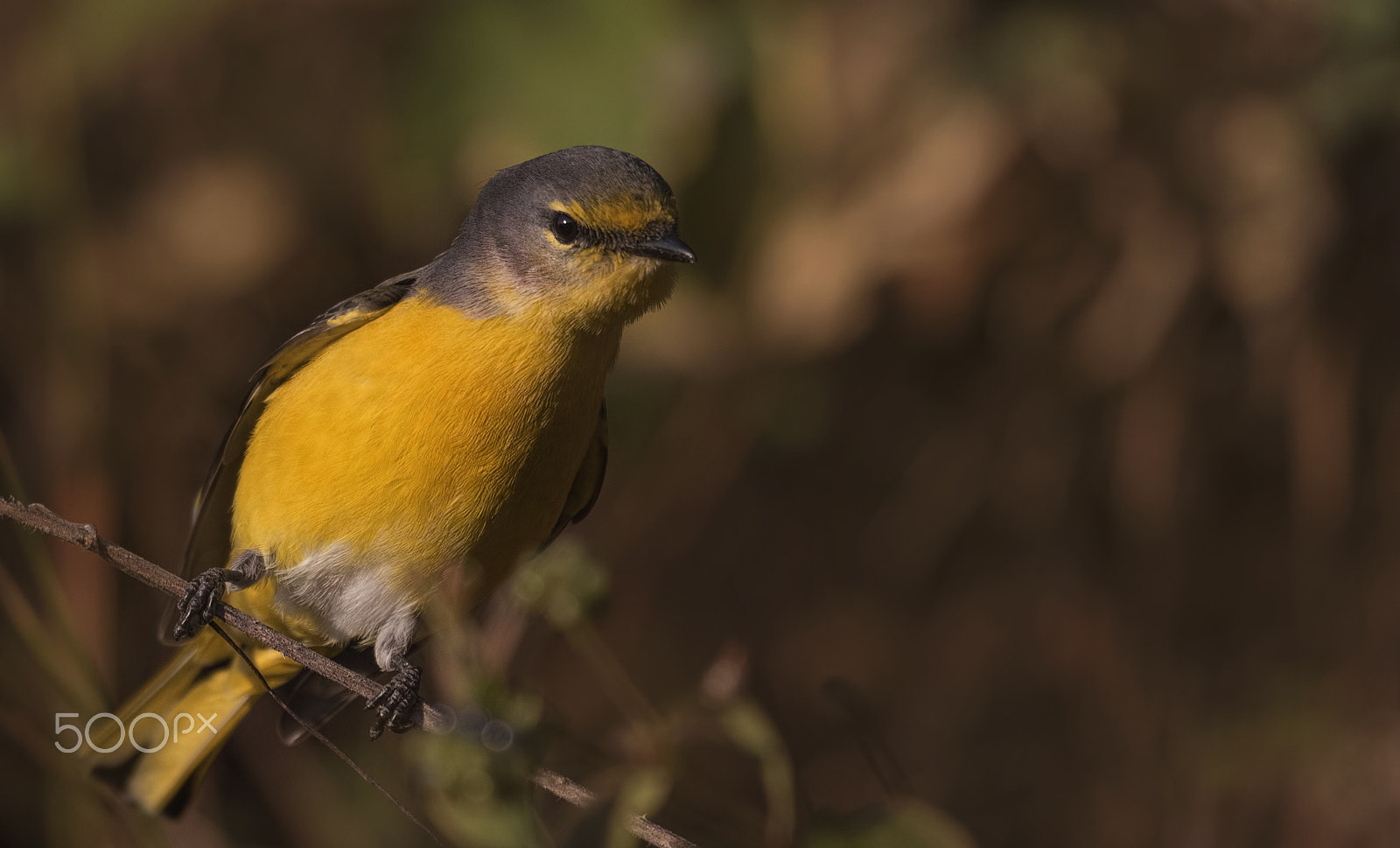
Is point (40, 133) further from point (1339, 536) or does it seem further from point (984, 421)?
point (1339, 536)

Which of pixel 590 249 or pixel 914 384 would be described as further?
pixel 914 384

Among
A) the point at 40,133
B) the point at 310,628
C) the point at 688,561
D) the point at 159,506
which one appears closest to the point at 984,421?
the point at 688,561

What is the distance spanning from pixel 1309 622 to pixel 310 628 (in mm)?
3265

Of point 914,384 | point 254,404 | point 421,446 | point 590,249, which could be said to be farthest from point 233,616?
point 914,384

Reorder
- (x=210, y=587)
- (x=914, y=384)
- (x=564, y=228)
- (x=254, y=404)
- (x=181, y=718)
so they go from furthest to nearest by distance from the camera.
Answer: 1. (x=914, y=384)
2. (x=181, y=718)
3. (x=254, y=404)
4. (x=564, y=228)
5. (x=210, y=587)

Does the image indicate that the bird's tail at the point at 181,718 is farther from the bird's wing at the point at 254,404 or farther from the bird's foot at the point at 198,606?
the bird's foot at the point at 198,606

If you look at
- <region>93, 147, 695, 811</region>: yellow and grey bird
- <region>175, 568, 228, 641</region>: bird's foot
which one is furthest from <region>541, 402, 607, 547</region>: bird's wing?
<region>175, 568, 228, 641</region>: bird's foot

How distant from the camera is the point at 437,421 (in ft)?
9.69

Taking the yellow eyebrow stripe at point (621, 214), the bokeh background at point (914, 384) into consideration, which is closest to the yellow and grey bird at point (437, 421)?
the yellow eyebrow stripe at point (621, 214)

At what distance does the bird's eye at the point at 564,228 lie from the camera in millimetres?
3160

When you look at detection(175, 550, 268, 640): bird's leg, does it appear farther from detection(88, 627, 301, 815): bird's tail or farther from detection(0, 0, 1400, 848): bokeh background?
detection(0, 0, 1400, 848): bokeh background

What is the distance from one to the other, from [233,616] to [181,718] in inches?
53.0

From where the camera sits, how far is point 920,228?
432 cm

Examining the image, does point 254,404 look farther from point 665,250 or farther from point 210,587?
point 665,250
